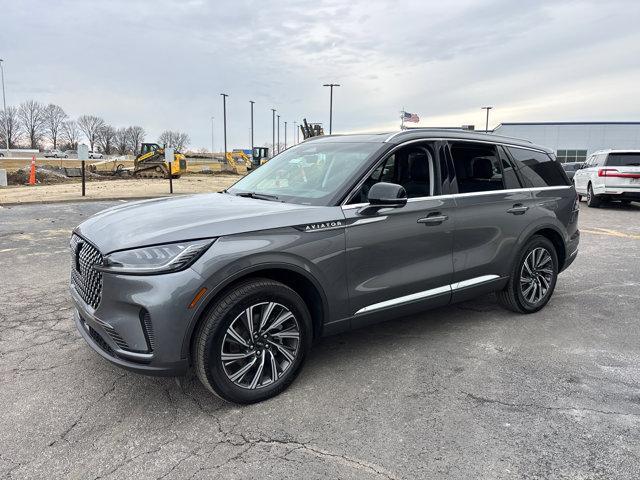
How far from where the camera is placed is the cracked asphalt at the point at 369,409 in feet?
8.55

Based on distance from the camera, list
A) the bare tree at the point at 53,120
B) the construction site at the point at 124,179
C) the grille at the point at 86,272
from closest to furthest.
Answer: the grille at the point at 86,272 → the construction site at the point at 124,179 → the bare tree at the point at 53,120

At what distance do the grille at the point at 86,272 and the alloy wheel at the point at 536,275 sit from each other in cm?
382

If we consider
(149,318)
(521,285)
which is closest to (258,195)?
(149,318)

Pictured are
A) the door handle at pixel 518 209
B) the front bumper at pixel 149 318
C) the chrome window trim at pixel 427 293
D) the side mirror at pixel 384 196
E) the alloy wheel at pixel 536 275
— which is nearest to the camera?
the front bumper at pixel 149 318

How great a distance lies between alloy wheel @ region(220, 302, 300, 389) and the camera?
3061 mm

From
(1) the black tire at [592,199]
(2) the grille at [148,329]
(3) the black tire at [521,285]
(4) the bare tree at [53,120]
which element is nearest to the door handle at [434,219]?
(3) the black tire at [521,285]

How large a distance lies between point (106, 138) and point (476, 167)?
425ft

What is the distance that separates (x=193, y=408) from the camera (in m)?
3.16

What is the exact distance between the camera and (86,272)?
321 centimetres

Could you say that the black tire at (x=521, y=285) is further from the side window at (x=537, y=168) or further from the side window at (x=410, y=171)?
the side window at (x=410, y=171)

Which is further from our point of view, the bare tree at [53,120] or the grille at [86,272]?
the bare tree at [53,120]

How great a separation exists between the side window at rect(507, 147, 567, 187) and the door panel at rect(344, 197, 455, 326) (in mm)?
1268

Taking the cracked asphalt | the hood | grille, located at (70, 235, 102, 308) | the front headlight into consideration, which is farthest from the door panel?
grille, located at (70, 235, 102, 308)

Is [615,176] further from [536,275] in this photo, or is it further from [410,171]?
[410,171]
